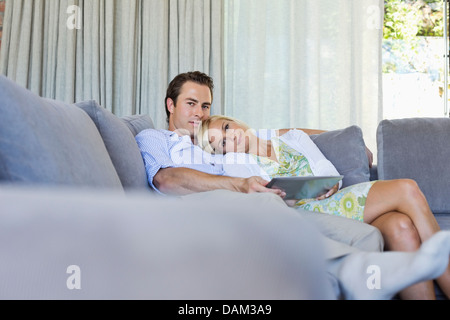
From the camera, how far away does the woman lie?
50.1 inches

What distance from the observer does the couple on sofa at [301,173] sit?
2.09ft

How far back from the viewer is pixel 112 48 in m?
3.35

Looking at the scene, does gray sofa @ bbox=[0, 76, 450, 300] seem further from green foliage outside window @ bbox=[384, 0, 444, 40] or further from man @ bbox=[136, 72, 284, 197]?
green foliage outside window @ bbox=[384, 0, 444, 40]

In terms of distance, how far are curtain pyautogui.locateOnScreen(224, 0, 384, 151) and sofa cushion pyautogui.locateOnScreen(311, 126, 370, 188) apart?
1.42 metres

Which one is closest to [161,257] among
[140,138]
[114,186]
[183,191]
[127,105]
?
[114,186]

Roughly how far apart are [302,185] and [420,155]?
1.16 metres

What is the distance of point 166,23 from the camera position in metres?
3.40

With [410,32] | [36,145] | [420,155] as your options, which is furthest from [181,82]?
[410,32]

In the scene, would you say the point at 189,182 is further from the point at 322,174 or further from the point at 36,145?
the point at 36,145

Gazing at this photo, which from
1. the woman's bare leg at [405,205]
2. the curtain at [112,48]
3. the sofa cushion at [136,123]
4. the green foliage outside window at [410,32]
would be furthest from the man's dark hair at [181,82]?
the green foliage outside window at [410,32]

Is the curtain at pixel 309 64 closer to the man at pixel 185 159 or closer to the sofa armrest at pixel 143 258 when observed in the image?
the man at pixel 185 159

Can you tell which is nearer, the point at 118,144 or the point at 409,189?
the point at 409,189

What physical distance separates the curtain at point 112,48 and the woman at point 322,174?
1.51 meters
